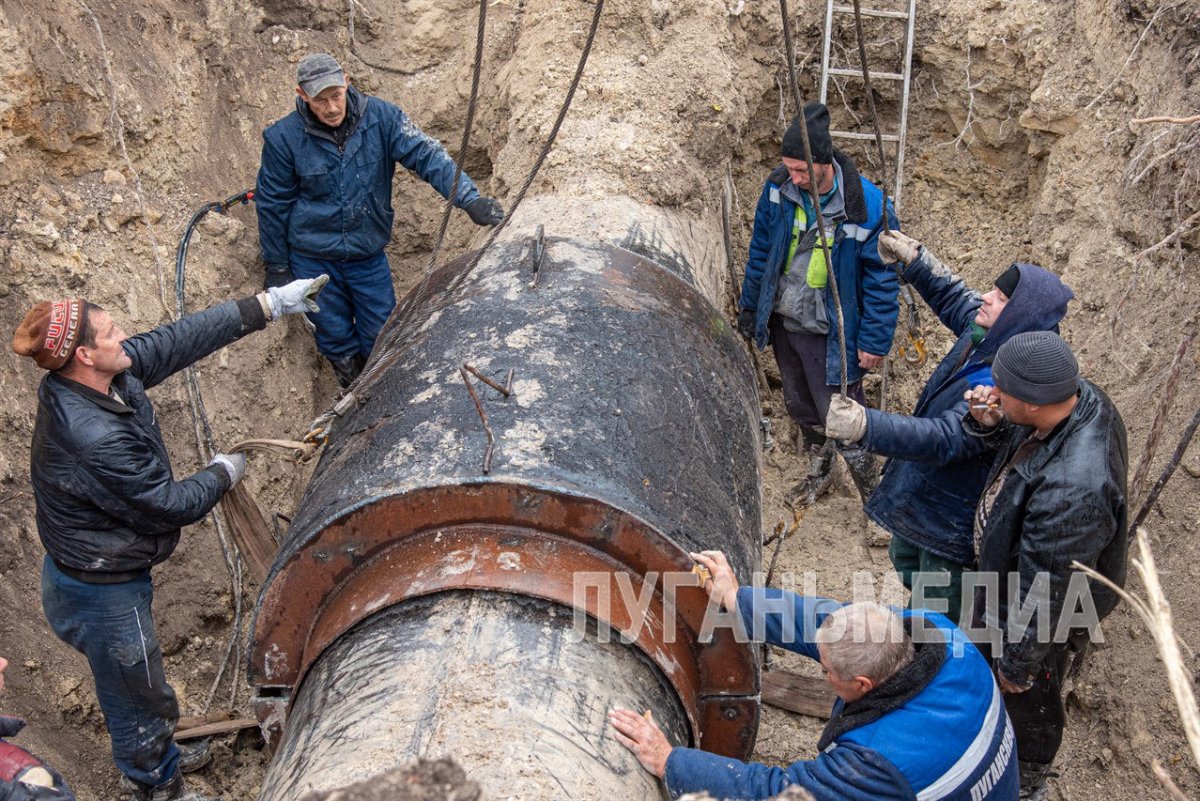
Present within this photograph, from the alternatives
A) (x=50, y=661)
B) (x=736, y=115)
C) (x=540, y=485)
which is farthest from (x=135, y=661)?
(x=736, y=115)

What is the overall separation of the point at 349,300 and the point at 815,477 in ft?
8.31

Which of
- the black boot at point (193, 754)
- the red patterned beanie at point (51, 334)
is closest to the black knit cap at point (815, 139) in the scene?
the red patterned beanie at point (51, 334)

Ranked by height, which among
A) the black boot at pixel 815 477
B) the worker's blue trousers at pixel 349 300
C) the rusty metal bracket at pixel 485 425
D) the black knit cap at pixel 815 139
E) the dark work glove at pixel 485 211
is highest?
the black knit cap at pixel 815 139

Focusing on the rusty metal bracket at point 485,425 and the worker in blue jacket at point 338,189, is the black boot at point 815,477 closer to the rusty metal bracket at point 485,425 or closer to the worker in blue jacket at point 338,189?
the worker in blue jacket at point 338,189

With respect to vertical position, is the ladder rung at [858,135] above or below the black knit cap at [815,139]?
below

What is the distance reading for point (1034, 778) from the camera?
12.7 ft

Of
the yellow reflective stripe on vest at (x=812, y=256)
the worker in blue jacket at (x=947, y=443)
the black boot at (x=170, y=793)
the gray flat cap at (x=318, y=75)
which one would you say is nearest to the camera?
the worker in blue jacket at (x=947, y=443)

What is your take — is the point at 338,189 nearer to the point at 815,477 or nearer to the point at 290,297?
the point at 290,297

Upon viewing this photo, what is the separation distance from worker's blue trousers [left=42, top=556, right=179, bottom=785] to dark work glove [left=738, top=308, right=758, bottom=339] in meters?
2.99

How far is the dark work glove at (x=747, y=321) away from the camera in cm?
537

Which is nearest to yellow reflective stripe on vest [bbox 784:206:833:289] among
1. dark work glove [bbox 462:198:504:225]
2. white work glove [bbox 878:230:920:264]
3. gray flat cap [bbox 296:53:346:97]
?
white work glove [bbox 878:230:920:264]

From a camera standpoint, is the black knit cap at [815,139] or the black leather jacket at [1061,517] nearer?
the black leather jacket at [1061,517]

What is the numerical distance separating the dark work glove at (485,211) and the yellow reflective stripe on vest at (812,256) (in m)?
1.35

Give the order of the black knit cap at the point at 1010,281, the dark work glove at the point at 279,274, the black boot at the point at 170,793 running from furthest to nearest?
1. the dark work glove at the point at 279,274
2. the black boot at the point at 170,793
3. the black knit cap at the point at 1010,281
